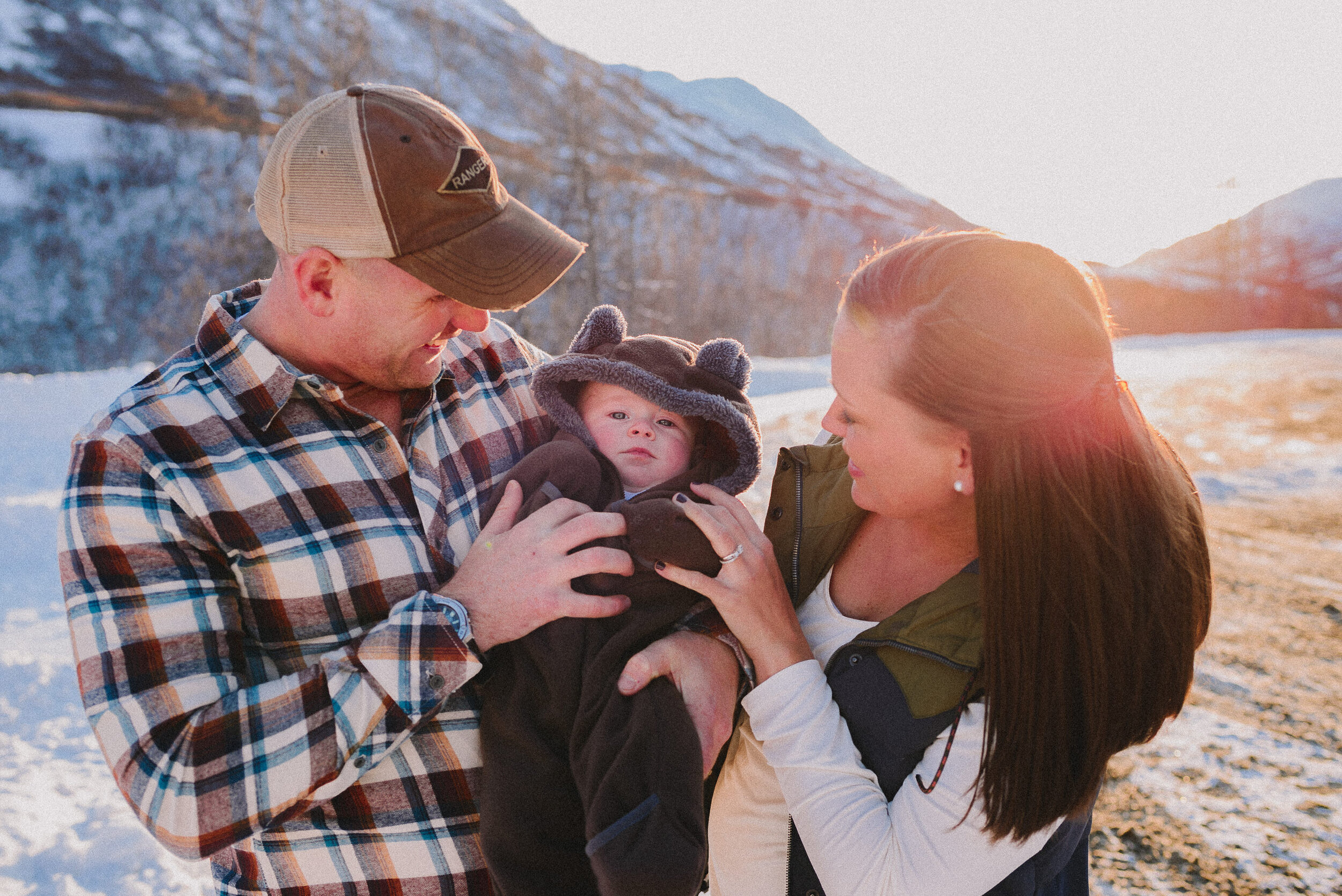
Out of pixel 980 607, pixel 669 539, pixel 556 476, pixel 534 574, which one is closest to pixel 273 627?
pixel 534 574

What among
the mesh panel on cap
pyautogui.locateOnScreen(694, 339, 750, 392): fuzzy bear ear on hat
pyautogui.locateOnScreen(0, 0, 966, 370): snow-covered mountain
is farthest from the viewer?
pyautogui.locateOnScreen(0, 0, 966, 370): snow-covered mountain

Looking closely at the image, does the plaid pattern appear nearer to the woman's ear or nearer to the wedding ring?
the wedding ring

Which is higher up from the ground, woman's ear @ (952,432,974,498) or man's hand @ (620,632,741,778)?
woman's ear @ (952,432,974,498)

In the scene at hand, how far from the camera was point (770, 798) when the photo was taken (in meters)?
1.53

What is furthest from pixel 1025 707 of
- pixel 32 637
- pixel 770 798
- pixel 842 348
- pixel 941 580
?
pixel 32 637

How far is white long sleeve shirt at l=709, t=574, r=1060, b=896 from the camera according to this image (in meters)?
1.25

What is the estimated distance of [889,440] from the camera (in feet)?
4.74

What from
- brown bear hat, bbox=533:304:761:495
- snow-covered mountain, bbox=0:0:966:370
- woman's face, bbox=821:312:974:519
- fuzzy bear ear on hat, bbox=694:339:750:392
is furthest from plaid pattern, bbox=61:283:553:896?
snow-covered mountain, bbox=0:0:966:370

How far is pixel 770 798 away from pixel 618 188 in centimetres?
1496

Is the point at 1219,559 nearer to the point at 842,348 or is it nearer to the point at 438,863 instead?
the point at 842,348

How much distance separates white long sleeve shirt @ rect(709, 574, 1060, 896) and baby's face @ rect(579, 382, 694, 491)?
58cm

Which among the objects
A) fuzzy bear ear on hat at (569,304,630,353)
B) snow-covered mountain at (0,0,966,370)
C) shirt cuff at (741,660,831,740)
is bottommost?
shirt cuff at (741,660,831,740)

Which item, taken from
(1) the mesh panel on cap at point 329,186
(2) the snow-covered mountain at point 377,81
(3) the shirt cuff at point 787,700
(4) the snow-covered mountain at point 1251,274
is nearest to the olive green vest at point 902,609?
(3) the shirt cuff at point 787,700

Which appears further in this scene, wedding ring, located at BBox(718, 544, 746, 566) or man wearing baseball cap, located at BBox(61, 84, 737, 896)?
wedding ring, located at BBox(718, 544, 746, 566)
